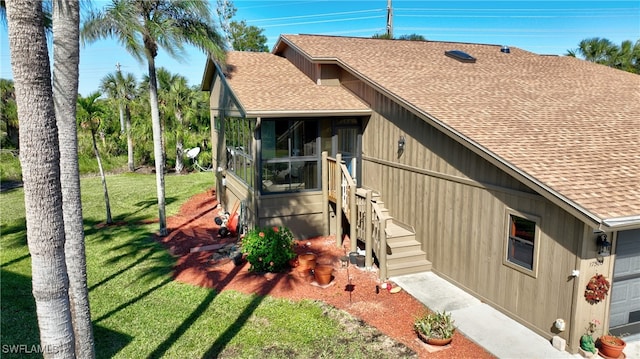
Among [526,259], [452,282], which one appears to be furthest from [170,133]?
[526,259]

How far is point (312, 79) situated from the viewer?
1409 cm

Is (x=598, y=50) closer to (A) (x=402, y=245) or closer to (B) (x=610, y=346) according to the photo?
(A) (x=402, y=245)

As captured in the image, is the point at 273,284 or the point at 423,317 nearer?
the point at 423,317

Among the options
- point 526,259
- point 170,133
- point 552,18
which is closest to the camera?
point 526,259

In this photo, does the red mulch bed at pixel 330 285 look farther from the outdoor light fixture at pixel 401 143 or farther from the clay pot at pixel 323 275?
the outdoor light fixture at pixel 401 143

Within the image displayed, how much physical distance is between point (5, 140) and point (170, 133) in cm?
818

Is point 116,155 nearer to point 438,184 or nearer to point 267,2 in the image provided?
point 438,184

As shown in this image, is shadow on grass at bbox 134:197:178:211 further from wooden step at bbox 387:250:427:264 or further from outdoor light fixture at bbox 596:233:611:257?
outdoor light fixture at bbox 596:233:611:257

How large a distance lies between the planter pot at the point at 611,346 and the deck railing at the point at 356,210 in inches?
161

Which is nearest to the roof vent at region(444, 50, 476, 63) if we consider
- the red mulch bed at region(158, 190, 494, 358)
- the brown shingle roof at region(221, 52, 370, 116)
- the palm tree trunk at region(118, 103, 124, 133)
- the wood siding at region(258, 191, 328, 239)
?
the brown shingle roof at region(221, 52, 370, 116)

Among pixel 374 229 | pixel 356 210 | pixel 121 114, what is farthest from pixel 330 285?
pixel 121 114

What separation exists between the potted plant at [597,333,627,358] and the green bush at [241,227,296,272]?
6.05 metres

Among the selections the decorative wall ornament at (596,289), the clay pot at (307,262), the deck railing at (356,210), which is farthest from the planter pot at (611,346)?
the clay pot at (307,262)

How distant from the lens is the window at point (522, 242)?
7156 mm
